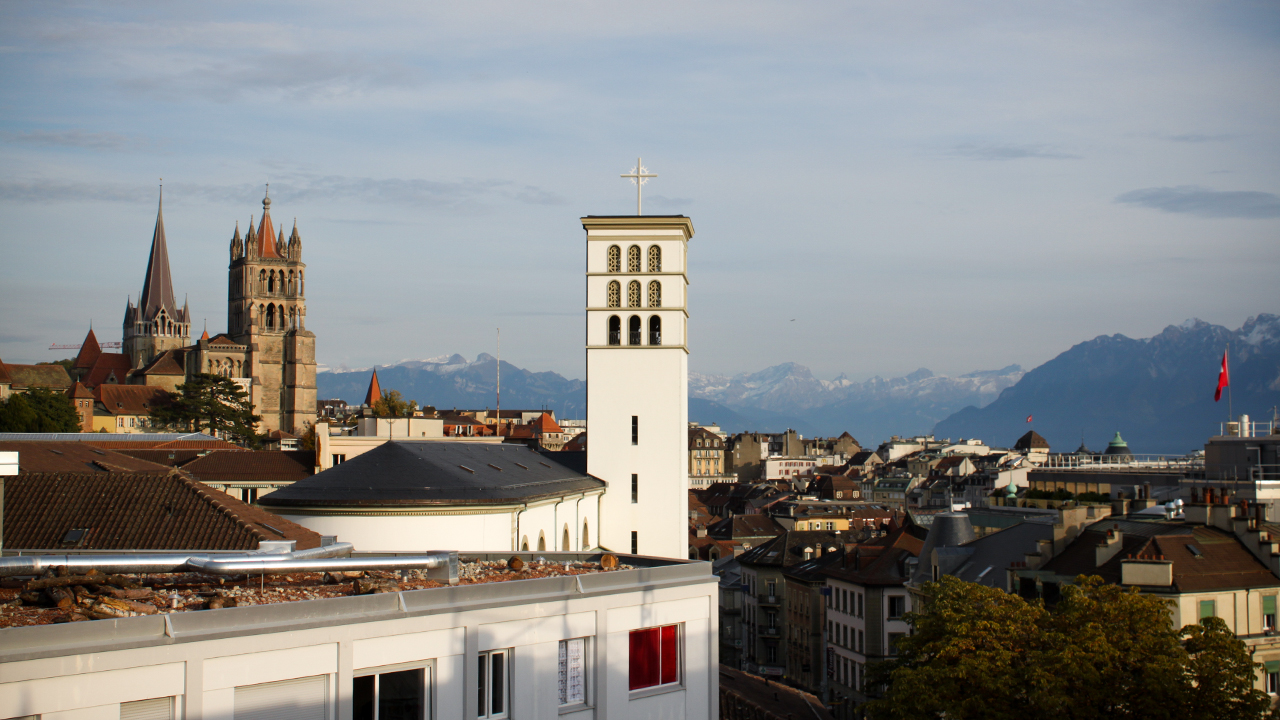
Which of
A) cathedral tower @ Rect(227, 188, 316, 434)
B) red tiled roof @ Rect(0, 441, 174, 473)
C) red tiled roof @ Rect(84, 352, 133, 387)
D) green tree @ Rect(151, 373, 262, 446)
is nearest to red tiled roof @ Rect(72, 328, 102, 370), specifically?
red tiled roof @ Rect(84, 352, 133, 387)

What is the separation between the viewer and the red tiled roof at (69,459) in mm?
45656

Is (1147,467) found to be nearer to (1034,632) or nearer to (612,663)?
(1034,632)

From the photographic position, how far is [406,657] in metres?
15.4

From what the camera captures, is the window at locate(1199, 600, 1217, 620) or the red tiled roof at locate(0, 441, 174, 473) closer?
the window at locate(1199, 600, 1217, 620)

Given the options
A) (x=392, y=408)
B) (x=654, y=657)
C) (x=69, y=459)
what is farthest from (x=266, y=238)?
(x=654, y=657)

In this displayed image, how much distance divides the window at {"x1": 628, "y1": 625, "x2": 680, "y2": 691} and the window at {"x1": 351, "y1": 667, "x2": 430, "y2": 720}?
375 centimetres

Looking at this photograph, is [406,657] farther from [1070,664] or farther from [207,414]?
[207,414]

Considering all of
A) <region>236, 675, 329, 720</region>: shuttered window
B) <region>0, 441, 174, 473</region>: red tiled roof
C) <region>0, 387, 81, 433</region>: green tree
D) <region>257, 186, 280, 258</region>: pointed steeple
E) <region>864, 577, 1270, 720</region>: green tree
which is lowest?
<region>864, 577, 1270, 720</region>: green tree

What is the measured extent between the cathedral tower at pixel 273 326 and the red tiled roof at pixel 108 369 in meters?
22.9

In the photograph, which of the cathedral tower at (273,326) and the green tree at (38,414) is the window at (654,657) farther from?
the cathedral tower at (273,326)

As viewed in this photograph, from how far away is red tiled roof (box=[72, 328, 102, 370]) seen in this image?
192 metres

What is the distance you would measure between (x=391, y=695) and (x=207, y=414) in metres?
117

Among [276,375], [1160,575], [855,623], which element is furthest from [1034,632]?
[276,375]

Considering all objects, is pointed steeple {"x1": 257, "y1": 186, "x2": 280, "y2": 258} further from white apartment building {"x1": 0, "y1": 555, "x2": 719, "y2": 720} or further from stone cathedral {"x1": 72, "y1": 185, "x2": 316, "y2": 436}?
white apartment building {"x1": 0, "y1": 555, "x2": 719, "y2": 720}
